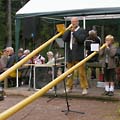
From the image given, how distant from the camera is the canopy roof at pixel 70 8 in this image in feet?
30.9

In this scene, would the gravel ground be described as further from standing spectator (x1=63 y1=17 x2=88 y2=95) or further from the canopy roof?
the canopy roof

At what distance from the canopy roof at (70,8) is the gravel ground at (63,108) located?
6.79 ft

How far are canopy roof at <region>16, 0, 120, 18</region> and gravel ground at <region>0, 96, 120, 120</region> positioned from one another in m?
2.07

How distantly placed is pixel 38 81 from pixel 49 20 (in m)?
3.85

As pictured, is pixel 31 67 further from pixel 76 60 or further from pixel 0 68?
pixel 76 60

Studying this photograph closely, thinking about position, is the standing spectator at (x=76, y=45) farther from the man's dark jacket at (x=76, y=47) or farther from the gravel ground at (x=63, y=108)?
the gravel ground at (x=63, y=108)

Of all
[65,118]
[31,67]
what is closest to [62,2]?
[31,67]

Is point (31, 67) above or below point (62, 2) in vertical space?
below

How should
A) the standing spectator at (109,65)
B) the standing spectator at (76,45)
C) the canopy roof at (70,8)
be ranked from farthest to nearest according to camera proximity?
1. the canopy roof at (70,8)
2. the standing spectator at (109,65)
3. the standing spectator at (76,45)

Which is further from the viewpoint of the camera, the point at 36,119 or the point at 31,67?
the point at 31,67

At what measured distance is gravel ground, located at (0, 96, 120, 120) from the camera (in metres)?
7.41

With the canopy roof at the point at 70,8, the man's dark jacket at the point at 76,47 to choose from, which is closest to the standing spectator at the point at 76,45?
the man's dark jacket at the point at 76,47

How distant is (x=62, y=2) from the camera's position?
1051cm

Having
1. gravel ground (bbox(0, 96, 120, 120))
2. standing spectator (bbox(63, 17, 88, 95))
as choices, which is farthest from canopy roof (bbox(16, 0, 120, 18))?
gravel ground (bbox(0, 96, 120, 120))
